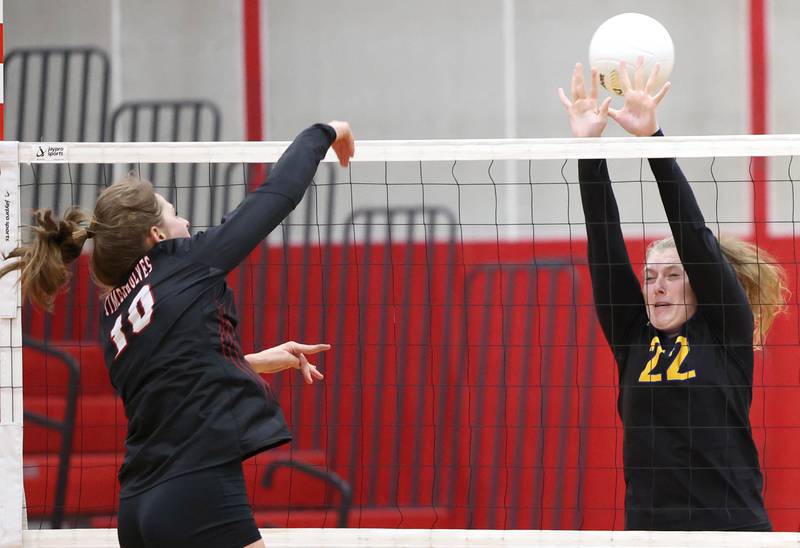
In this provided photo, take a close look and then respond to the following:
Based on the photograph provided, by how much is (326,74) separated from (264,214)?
13.2ft

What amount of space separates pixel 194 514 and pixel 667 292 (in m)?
1.81

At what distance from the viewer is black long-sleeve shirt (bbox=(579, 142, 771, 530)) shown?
144 inches

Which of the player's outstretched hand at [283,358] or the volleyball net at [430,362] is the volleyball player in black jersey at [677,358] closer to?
the player's outstretched hand at [283,358]

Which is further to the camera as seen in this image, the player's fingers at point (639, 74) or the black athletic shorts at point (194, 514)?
the player's fingers at point (639, 74)

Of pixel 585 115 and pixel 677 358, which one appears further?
pixel 585 115

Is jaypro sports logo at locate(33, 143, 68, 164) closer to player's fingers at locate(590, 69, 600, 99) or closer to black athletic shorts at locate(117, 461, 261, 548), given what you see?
black athletic shorts at locate(117, 461, 261, 548)

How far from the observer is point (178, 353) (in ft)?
9.54

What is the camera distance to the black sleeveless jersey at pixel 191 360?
2.89 metres

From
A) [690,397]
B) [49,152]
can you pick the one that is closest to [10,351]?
[49,152]

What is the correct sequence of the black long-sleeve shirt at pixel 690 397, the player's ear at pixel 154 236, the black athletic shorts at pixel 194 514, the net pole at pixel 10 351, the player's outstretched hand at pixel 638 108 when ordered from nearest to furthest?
the black athletic shorts at pixel 194 514 → the player's ear at pixel 154 236 → the black long-sleeve shirt at pixel 690 397 → the player's outstretched hand at pixel 638 108 → the net pole at pixel 10 351

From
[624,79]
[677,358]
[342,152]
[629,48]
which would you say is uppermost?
[629,48]

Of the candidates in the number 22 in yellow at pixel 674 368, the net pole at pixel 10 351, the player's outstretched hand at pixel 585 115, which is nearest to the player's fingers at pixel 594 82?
the player's outstretched hand at pixel 585 115

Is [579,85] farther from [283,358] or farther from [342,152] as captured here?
[283,358]

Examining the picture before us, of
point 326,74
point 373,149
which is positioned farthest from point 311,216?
point 373,149
